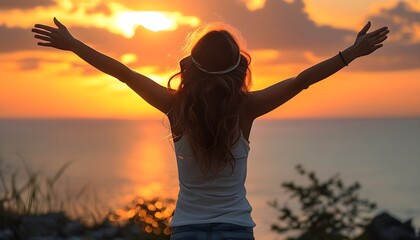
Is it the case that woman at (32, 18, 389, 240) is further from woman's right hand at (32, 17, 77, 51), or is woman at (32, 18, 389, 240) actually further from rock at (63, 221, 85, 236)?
rock at (63, 221, 85, 236)

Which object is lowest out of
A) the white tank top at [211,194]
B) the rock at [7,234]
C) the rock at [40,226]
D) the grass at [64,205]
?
the white tank top at [211,194]

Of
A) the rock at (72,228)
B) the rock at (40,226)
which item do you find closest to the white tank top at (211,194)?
the rock at (40,226)

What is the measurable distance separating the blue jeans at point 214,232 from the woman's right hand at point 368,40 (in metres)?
1.09

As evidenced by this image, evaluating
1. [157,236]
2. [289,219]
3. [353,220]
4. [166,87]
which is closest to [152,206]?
[157,236]

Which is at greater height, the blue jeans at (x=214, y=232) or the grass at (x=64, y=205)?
the grass at (x=64, y=205)

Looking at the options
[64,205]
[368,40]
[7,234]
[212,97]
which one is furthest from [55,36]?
[64,205]

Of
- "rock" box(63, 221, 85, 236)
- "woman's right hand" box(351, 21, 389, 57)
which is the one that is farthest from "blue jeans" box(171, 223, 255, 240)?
"rock" box(63, 221, 85, 236)

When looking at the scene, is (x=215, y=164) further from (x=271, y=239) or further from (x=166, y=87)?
(x=271, y=239)

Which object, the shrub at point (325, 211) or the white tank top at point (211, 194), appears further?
the shrub at point (325, 211)

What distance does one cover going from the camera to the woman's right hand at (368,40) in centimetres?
451

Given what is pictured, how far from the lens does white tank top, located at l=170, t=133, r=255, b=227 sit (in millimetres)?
4129

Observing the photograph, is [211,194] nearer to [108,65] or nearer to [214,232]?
[214,232]

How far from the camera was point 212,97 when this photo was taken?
4230 millimetres

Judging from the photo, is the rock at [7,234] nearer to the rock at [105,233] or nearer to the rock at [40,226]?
the rock at [40,226]
